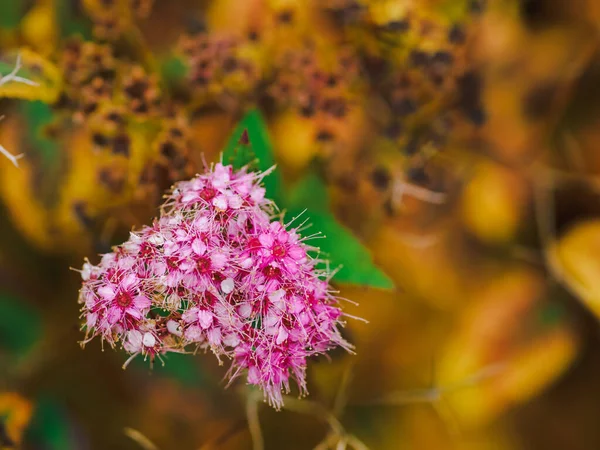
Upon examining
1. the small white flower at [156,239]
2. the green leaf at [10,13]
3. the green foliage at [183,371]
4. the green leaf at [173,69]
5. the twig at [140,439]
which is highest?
the green leaf at [10,13]

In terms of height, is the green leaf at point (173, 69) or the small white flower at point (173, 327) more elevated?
the green leaf at point (173, 69)

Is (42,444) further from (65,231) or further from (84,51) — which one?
(84,51)

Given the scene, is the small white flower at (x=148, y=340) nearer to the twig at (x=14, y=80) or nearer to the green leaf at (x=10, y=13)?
the twig at (x=14, y=80)

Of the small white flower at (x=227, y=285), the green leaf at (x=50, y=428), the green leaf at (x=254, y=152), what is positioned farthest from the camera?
the green leaf at (x=50, y=428)

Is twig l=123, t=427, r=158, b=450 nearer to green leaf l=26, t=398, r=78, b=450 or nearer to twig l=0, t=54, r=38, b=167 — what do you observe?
green leaf l=26, t=398, r=78, b=450

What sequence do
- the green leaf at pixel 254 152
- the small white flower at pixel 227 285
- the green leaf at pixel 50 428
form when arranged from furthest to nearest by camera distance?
the green leaf at pixel 50 428
the green leaf at pixel 254 152
the small white flower at pixel 227 285

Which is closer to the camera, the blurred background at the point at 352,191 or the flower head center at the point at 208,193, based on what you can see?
the flower head center at the point at 208,193

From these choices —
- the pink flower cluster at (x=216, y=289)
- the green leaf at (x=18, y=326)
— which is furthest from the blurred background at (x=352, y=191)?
the pink flower cluster at (x=216, y=289)
